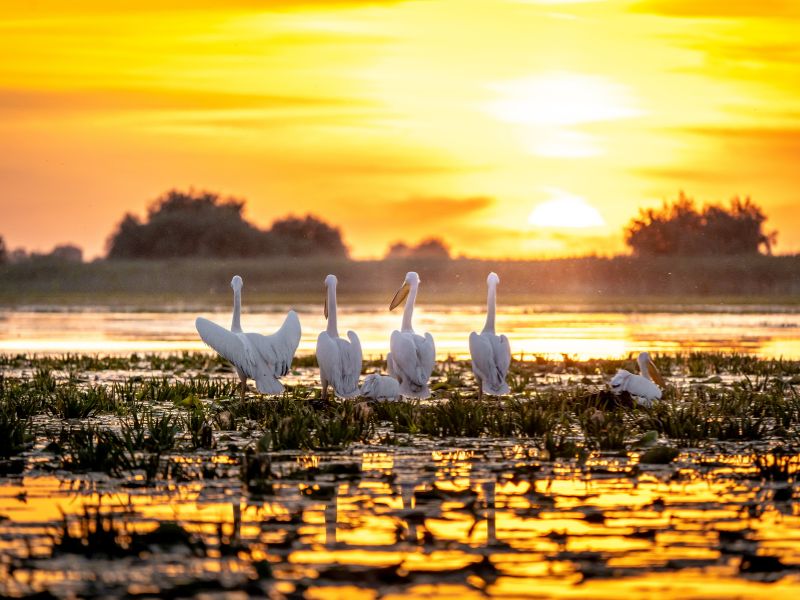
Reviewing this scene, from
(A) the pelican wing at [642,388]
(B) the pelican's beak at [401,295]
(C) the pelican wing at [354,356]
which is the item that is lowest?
(A) the pelican wing at [642,388]

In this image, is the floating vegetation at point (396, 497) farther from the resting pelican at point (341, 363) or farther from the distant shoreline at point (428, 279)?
the distant shoreline at point (428, 279)

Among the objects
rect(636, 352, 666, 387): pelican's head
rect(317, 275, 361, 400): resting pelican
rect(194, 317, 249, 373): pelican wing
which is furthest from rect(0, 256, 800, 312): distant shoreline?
rect(317, 275, 361, 400): resting pelican

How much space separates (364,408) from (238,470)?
3.27 metres

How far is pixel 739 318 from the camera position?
4300 cm

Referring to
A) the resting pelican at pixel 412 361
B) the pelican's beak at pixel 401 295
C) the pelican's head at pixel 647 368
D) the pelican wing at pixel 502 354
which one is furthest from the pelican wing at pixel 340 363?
the pelican's head at pixel 647 368

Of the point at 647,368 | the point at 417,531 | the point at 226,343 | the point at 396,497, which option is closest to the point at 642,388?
the point at 647,368

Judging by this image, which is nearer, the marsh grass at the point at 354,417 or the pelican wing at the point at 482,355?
the marsh grass at the point at 354,417

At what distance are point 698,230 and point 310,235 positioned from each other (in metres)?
30.3

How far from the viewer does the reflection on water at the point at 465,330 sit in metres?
26.6

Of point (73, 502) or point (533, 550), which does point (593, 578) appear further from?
point (73, 502)

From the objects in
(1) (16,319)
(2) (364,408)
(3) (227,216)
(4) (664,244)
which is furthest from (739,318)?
(3) (227,216)

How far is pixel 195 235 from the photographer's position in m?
96.8

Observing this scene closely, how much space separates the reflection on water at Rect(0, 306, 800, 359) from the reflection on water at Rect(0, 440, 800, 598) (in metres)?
14.4

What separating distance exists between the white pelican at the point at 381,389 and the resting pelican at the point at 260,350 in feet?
2.62
